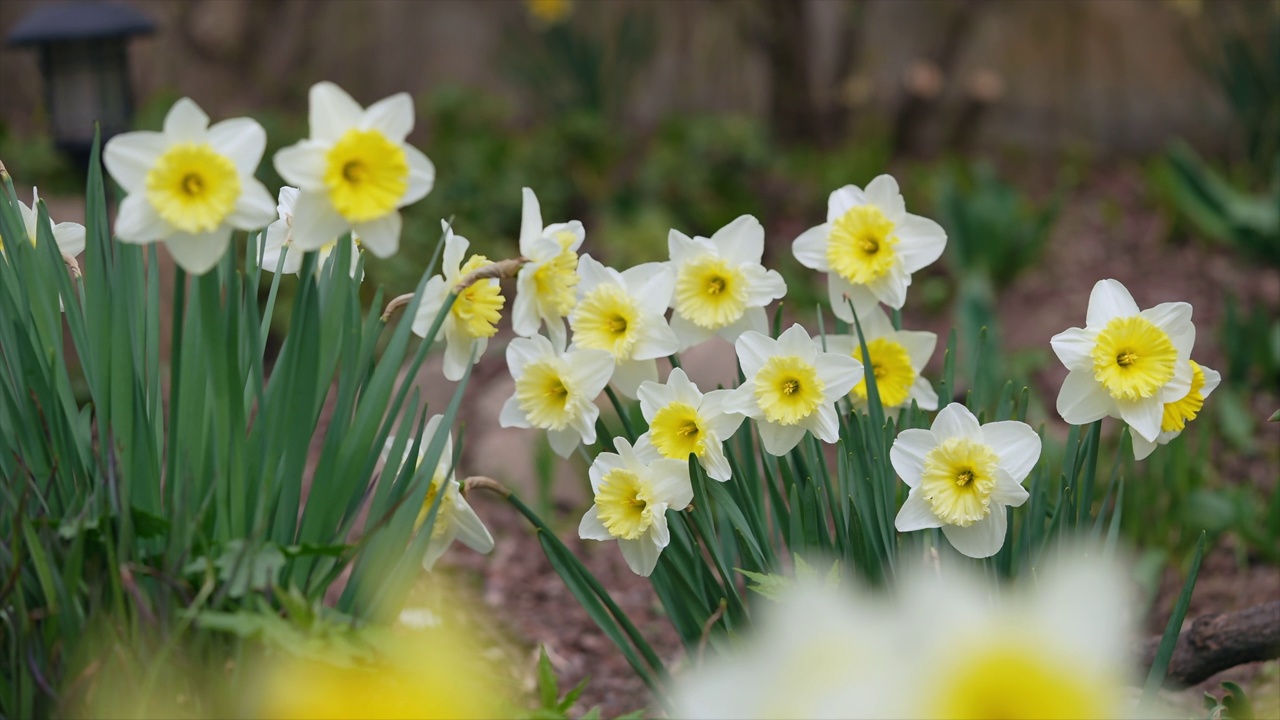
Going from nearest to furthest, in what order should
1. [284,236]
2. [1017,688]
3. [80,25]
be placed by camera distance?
[1017,688] → [284,236] → [80,25]

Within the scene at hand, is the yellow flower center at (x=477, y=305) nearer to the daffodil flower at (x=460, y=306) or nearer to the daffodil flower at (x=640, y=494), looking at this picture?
the daffodil flower at (x=460, y=306)

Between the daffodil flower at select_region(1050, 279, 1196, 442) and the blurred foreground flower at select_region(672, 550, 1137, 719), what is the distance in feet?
2.21

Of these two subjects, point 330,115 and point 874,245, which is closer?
point 330,115

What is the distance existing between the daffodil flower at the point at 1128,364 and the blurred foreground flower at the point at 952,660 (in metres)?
0.67

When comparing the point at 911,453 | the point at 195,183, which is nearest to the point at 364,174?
the point at 195,183

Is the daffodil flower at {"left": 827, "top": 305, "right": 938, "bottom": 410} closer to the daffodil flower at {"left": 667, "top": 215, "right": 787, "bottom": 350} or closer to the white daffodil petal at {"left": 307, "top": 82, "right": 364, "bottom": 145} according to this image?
the daffodil flower at {"left": 667, "top": 215, "right": 787, "bottom": 350}

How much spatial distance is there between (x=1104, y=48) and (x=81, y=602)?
6458 mm

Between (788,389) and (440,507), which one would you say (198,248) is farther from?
(788,389)

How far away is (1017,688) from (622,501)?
2.39ft

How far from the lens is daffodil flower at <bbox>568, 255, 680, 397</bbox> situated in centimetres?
125

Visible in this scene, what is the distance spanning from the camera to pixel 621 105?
231 inches

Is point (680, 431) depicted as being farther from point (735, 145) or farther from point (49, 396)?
point (735, 145)

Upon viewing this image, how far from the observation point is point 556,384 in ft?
4.09

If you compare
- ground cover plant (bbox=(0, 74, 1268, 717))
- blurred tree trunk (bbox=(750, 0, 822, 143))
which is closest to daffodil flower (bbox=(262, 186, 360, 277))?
Answer: ground cover plant (bbox=(0, 74, 1268, 717))
